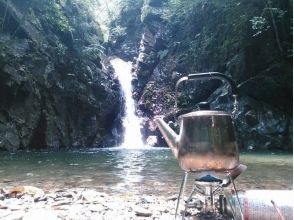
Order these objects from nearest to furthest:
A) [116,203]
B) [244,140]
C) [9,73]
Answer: [116,203] → [9,73] → [244,140]

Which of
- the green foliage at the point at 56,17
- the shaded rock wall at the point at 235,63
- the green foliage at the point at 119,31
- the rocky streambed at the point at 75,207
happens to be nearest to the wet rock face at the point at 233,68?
the shaded rock wall at the point at 235,63

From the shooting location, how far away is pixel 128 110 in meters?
→ 25.6

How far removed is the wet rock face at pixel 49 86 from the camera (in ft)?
61.7

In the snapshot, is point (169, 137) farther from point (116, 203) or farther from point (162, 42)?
point (162, 42)

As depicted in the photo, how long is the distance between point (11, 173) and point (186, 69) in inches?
724

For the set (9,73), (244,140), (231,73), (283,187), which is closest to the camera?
(283,187)

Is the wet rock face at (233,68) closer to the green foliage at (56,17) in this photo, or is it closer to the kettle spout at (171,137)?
the green foliage at (56,17)

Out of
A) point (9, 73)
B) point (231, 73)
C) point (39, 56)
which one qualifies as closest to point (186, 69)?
point (231, 73)

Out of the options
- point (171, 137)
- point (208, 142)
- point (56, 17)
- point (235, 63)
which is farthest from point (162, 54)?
point (208, 142)

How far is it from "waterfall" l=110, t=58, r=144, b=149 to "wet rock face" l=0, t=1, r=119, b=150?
1077 millimetres

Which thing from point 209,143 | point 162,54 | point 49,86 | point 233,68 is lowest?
point 209,143

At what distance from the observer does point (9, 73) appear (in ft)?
61.1

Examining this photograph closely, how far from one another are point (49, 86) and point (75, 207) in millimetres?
17710

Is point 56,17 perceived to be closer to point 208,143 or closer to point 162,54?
point 162,54
